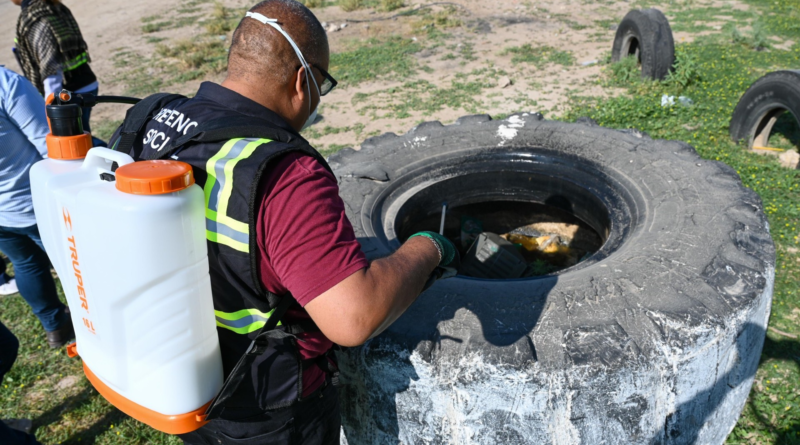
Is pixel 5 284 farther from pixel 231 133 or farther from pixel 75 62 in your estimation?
pixel 231 133

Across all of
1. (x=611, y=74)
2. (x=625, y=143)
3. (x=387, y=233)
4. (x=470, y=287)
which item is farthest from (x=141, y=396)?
(x=611, y=74)

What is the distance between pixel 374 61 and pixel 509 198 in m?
5.35

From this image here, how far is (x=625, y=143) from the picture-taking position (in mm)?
3076

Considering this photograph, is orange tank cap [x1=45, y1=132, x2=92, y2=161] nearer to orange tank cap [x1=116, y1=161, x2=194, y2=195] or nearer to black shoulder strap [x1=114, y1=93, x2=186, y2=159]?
black shoulder strap [x1=114, y1=93, x2=186, y2=159]

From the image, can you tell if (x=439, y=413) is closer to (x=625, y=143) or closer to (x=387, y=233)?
(x=387, y=233)

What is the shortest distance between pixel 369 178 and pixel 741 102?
3692mm

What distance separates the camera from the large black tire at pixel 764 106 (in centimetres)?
449

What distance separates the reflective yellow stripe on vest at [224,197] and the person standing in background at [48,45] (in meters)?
3.65

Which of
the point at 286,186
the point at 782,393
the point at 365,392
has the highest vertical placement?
the point at 286,186

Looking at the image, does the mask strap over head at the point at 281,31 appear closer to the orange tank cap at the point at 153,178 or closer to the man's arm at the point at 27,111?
the orange tank cap at the point at 153,178

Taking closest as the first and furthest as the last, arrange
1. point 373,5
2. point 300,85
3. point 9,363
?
point 300,85, point 9,363, point 373,5

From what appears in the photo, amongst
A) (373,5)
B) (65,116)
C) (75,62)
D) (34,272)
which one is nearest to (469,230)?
(65,116)

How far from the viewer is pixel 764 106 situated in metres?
4.85

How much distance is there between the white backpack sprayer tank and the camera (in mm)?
1331
